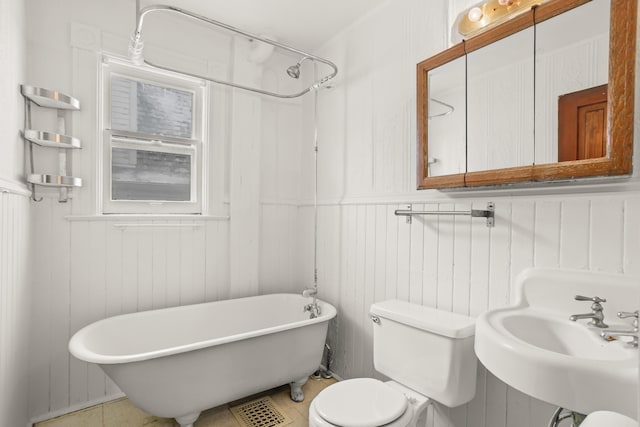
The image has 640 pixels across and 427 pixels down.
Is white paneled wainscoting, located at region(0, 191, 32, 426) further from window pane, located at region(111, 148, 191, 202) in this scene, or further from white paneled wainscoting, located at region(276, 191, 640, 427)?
white paneled wainscoting, located at region(276, 191, 640, 427)

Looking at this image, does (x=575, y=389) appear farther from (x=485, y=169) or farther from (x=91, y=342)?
(x=91, y=342)

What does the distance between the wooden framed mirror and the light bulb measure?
11cm

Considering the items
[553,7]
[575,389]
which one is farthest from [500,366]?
[553,7]

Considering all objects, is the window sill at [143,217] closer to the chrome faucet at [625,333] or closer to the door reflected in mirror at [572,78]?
the door reflected in mirror at [572,78]

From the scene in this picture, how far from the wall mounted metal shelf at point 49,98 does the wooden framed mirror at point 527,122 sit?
1.93 metres

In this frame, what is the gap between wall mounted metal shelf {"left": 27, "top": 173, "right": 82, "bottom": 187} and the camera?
1721 mm

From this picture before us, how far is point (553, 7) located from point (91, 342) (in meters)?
2.57

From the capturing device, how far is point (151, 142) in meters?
2.27

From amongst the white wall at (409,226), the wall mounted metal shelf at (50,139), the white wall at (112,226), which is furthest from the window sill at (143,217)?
the white wall at (409,226)

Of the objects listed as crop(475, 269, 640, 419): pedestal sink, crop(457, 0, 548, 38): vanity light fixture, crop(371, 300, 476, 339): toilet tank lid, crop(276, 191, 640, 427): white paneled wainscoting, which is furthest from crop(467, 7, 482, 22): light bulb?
crop(371, 300, 476, 339): toilet tank lid

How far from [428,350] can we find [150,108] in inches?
90.9

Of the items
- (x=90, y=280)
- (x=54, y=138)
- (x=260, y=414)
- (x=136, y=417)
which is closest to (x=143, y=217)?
(x=90, y=280)

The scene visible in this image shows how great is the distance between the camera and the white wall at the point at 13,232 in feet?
4.38

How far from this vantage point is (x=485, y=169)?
1441mm
